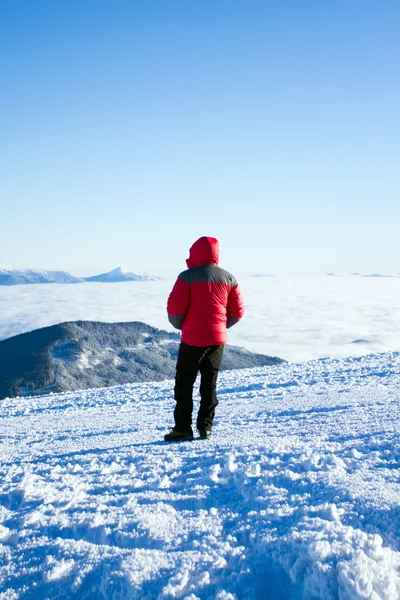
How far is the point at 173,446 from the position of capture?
15.3ft

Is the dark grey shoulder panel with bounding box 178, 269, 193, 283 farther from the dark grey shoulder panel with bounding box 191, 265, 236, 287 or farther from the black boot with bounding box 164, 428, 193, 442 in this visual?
the black boot with bounding box 164, 428, 193, 442

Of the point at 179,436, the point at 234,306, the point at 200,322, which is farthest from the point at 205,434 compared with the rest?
the point at 234,306

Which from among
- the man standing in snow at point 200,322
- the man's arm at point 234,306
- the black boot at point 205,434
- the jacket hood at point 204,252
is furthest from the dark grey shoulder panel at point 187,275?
the black boot at point 205,434

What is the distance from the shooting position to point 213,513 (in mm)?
2791

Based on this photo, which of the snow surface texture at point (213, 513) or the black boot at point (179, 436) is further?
the black boot at point (179, 436)

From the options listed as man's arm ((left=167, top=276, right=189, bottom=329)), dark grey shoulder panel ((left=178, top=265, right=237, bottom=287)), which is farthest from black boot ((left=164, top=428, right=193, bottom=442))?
dark grey shoulder panel ((left=178, top=265, right=237, bottom=287))

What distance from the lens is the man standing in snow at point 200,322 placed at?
4891 mm

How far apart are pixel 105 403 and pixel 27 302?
12959 cm

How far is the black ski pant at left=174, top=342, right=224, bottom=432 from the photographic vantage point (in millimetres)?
5012

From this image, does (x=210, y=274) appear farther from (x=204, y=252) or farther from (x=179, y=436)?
(x=179, y=436)

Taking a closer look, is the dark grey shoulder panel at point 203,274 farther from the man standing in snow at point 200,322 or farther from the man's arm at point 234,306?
the man's arm at point 234,306

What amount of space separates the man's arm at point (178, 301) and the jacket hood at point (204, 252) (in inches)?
9.4

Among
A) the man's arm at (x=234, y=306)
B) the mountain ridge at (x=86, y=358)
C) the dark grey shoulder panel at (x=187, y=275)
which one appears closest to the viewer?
the dark grey shoulder panel at (x=187, y=275)

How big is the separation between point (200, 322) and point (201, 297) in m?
0.28
